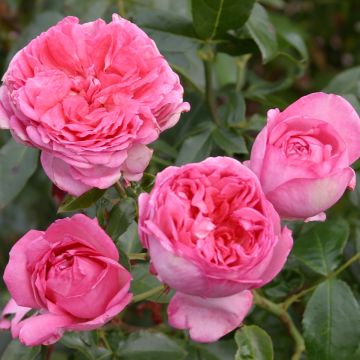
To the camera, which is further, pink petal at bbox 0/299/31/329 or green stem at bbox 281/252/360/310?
green stem at bbox 281/252/360/310

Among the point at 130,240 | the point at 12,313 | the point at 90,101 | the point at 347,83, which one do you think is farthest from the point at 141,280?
the point at 347,83

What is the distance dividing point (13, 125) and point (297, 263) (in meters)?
0.47

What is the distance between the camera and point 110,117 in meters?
0.74

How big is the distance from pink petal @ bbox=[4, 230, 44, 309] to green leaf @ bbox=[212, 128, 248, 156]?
0.34 m

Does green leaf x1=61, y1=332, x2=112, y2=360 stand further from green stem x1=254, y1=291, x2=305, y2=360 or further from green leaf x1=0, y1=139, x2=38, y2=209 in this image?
green leaf x1=0, y1=139, x2=38, y2=209

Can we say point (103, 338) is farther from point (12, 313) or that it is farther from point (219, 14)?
point (219, 14)

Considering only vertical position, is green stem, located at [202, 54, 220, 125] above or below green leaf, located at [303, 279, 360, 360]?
above

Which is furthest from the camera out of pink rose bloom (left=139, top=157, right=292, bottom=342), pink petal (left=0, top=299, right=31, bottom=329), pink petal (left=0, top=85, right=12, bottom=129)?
pink petal (left=0, top=299, right=31, bottom=329)

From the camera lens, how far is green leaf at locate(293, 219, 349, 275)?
3.30 feet

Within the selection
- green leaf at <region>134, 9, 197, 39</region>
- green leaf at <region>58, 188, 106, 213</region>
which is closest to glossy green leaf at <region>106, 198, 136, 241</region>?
green leaf at <region>58, 188, 106, 213</region>

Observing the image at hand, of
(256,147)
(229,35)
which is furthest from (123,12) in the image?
(256,147)

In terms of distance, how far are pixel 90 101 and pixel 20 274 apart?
171 mm

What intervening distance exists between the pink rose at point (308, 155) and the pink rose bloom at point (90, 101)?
0.09 metres

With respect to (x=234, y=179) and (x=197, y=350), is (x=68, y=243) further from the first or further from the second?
(x=197, y=350)
